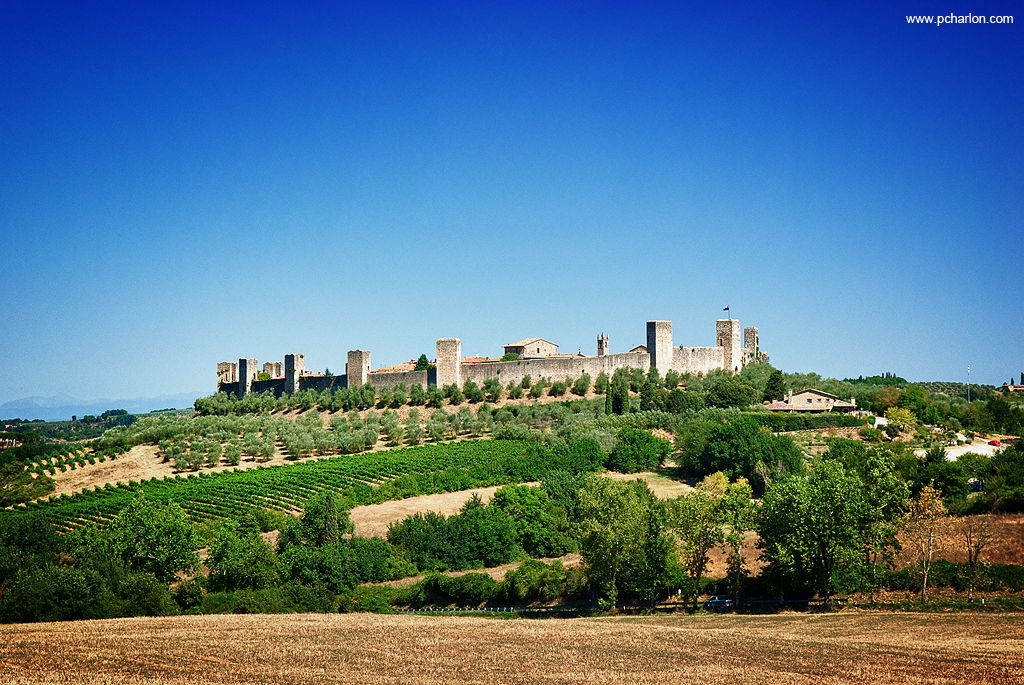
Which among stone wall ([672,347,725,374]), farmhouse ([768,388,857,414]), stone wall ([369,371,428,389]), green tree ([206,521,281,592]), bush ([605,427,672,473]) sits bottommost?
green tree ([206,521,281,592])

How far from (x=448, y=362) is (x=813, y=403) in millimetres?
23477

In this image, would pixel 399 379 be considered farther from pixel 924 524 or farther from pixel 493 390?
pixel 924 524

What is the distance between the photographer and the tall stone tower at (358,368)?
64.8 metres

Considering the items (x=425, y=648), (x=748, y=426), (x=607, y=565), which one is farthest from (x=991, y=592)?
(x=748, y=426)

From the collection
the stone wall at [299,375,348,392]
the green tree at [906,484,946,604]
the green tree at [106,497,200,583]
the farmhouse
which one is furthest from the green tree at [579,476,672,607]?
the stone wall at [299,375,348,392]

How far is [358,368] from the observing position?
6506 centimetres

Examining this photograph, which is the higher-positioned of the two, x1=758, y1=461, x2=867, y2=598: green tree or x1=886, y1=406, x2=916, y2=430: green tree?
x1=886, y1=406, x2=916, y2=430: green tree

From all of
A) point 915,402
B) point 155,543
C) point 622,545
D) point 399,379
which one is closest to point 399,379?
point 399,379

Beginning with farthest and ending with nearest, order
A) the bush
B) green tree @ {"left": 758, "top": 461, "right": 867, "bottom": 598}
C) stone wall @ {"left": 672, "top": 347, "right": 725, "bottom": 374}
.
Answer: stone wall @ {"left": 672, "top": 347, "right": 725, "bottom": 374}, the bush, green tree @ {"left": 758, "top": 461, "right": 867, "bottom": 598}

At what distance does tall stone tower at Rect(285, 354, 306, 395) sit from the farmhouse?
108 ft

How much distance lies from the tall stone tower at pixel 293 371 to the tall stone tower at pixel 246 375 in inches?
160

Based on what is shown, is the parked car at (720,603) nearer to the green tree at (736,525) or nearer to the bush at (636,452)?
the green tree at (736,525)

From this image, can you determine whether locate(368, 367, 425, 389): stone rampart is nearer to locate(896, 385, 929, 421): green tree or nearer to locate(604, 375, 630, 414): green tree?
locate(604, 375, 630, 414): green tree

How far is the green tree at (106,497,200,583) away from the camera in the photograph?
28.0 m
